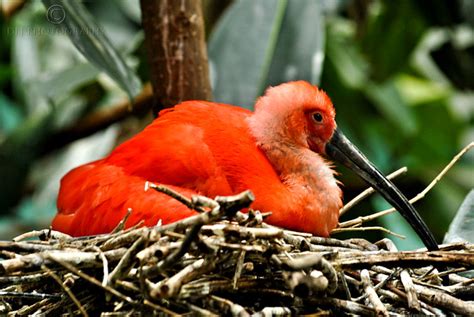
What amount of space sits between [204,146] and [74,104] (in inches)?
88.7

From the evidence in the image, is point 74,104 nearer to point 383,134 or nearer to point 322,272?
point 383,134

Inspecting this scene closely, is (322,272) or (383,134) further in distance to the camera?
(383,134)

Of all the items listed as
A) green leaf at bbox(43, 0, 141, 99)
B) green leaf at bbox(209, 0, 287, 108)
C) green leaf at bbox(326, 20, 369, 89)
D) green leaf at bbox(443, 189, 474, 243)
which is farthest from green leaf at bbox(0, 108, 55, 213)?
green leaf at bbox(443, 189, 474, 243)

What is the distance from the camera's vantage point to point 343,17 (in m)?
6.14

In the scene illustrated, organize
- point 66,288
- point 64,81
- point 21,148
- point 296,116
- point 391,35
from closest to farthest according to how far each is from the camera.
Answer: point 66,288 < point 296,116 < point 64,81 < point 21,148 < point 391,35

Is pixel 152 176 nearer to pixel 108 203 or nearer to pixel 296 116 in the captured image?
pixel 108 203

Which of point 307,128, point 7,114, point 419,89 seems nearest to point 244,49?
point 307,128

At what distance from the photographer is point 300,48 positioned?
4.20 meters

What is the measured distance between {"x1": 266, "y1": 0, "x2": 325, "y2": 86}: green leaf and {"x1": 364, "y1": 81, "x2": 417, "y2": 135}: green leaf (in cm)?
154

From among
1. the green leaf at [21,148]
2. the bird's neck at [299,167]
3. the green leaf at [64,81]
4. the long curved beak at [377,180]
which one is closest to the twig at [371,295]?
the long curved beak at [377,180]

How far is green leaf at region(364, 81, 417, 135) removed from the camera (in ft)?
19.2

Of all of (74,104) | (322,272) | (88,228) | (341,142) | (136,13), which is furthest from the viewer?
(136,13)

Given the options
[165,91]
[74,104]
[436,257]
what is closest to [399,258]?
[436,257]

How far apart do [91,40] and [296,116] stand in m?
0.82
